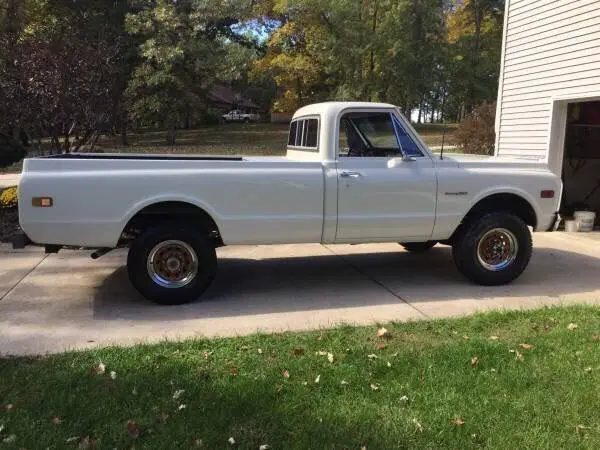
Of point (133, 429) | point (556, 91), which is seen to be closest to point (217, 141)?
point (556, 91)

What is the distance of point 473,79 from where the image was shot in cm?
3609

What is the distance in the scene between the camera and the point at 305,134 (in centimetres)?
681

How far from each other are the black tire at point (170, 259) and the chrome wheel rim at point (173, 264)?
0.04 ft

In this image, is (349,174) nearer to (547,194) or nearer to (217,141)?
(547,194)

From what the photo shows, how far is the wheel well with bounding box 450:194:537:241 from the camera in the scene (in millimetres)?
6527

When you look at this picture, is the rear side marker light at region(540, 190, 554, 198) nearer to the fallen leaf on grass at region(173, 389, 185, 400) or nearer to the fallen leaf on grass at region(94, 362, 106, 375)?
the fallen leaf on grass at region(173, 389, 185, 400)

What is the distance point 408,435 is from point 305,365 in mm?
1045

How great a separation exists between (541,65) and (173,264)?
782 centimetres

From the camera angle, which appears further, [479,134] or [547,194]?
[479,134]

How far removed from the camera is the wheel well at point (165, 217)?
222 inches

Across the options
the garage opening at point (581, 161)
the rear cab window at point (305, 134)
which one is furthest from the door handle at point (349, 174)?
the garage opening at point (581, 161)

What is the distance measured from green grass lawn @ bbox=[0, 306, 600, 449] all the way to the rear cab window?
2379 millimetres

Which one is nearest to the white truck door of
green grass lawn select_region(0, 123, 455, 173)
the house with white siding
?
the house with white siding

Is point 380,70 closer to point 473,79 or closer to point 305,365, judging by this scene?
point 473,79
